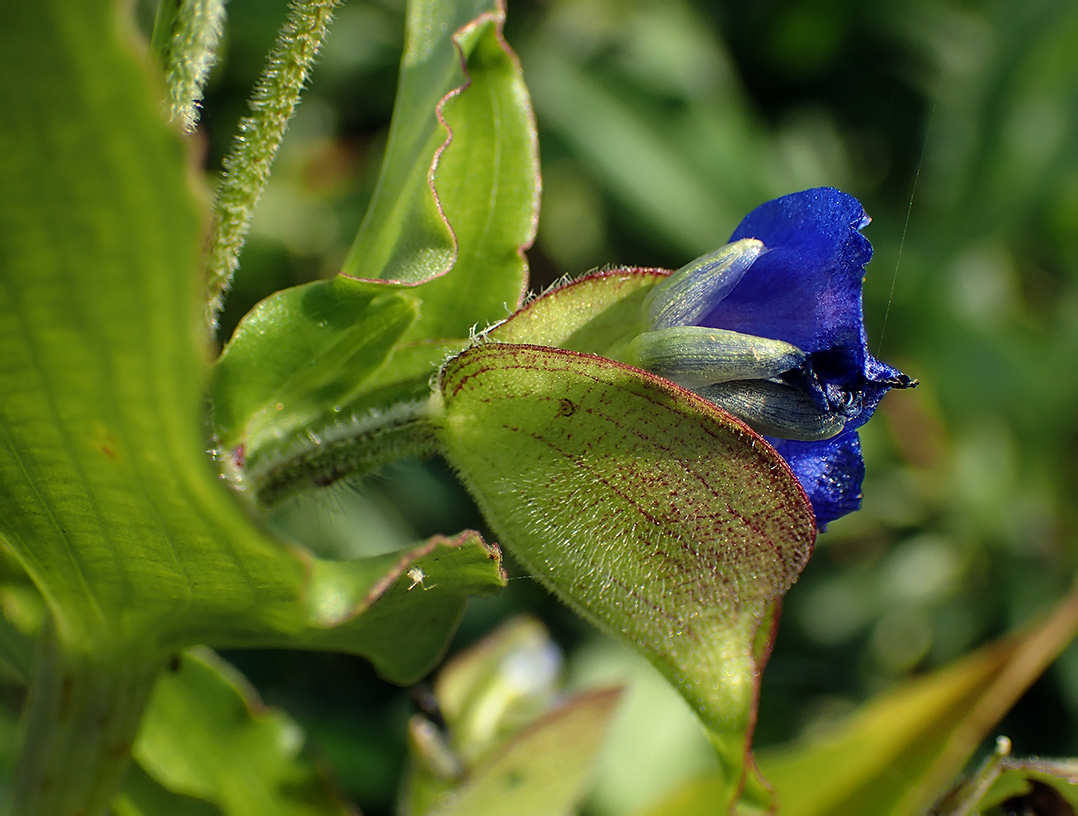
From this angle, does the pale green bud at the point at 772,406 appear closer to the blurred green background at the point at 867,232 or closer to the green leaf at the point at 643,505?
the green leaf at the point at 643,505

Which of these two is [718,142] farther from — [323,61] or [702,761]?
[702,761]

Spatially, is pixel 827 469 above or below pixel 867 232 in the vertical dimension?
above

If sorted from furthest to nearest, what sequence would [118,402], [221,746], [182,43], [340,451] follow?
[221,746], [340,451], [182,43], [118,402]

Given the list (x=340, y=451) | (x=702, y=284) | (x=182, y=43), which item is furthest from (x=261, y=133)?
(x=702, y=284)

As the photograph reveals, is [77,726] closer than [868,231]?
Yes

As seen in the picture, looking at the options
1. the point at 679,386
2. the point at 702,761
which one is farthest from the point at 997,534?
the point at 679,386

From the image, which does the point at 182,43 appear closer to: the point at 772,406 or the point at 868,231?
the point at 772,406
